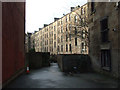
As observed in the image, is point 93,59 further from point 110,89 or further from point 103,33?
point 110,89

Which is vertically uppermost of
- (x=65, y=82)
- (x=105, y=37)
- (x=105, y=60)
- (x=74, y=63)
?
(x=105, y=37)

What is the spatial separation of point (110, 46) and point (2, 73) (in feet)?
31.0

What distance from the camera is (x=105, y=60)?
1375cm

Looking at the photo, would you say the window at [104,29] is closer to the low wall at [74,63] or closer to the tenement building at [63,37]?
the low wall at [74,63]

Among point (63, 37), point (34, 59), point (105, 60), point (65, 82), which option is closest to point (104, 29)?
point (105, 60)

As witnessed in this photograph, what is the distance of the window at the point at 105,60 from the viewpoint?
42.7ft

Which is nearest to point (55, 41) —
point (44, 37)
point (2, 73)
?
point (44, 37)

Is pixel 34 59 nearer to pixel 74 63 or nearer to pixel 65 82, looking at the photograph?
pixel 74 63

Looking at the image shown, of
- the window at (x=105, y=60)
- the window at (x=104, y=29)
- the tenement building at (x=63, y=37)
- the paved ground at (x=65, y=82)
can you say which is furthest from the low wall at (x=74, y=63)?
the tenement building at (x=63, y=37)

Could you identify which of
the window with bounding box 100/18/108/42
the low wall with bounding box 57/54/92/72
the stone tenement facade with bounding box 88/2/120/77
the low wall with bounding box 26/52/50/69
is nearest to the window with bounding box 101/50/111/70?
the stone tenement facade with bounding box 88/2/120/77

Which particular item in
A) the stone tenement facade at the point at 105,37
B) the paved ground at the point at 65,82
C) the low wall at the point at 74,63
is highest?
the stone tenement facade at the point at 105,37

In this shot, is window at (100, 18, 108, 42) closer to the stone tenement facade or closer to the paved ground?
the stone tenement facade

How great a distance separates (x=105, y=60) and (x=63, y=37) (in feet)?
100

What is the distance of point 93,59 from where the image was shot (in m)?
16.2
